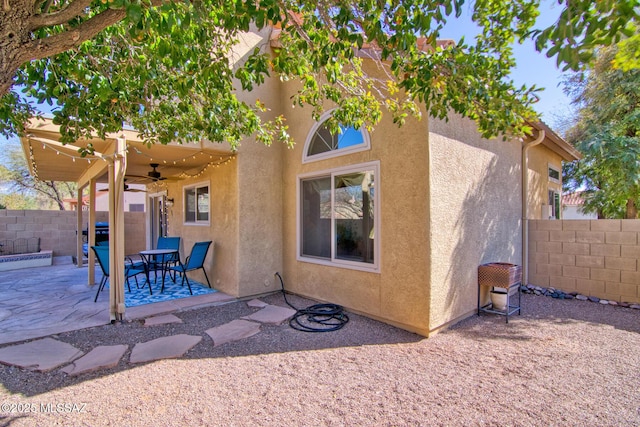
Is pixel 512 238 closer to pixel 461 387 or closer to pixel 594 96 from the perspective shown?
pixel 461 387

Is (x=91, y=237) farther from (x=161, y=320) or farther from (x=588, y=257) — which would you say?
(x=588, y=257)

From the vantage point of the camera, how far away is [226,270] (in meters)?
6.90

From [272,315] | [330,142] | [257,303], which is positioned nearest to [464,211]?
[330,142]

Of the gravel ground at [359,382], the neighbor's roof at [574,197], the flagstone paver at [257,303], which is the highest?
the neighbor's roof at [574,197]

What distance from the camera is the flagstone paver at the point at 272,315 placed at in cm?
535

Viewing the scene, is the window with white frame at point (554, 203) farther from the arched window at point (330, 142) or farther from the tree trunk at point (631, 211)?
the arched window at point (330, 142)

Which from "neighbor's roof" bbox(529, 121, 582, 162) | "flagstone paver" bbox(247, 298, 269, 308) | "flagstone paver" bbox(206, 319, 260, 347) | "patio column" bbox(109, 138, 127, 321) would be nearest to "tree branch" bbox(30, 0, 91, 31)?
"patio column" bbox(109, 138, 127, 321)

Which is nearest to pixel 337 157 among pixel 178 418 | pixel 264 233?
pixel 264 233

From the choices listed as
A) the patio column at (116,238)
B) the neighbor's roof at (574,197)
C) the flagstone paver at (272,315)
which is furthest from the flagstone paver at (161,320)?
the neighbor's roof at (574,197)

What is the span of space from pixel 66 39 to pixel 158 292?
19.8ft

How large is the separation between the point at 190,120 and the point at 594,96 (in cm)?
1173

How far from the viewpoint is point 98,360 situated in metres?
3.92

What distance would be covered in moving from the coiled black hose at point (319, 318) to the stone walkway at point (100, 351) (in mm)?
674

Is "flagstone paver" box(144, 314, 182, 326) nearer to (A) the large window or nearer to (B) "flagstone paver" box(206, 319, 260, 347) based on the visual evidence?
(B) "flagstone paver" box(206, 319, 260, 347)
